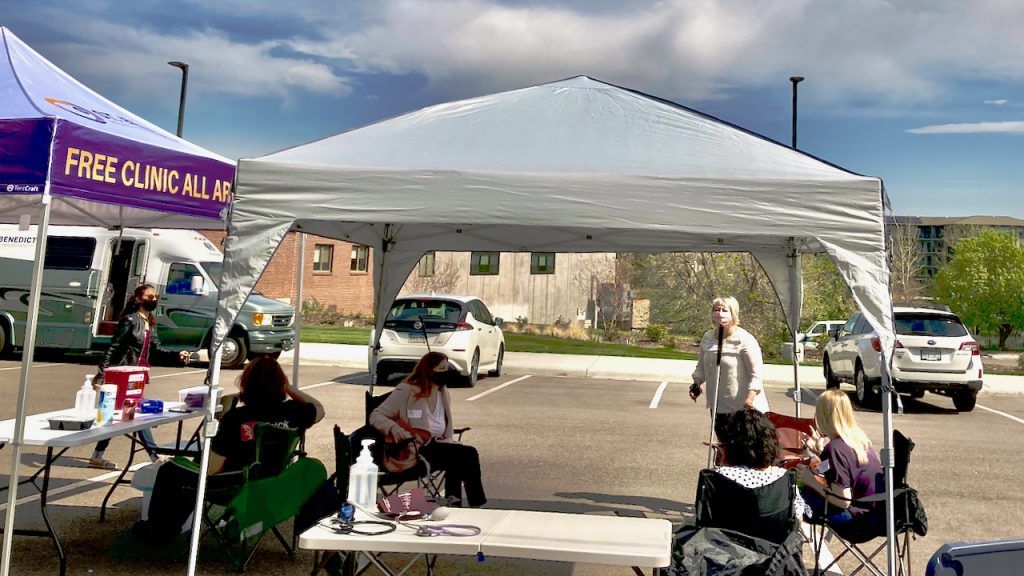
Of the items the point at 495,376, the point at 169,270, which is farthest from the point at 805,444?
the point at 169,270

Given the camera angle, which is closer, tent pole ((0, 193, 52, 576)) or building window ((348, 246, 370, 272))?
tent pole ((0, 193, 52, 576))

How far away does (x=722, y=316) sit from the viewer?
21.5 feet

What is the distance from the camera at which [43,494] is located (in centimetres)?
561

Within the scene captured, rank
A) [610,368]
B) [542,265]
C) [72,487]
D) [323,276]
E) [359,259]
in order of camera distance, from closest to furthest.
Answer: [72,487], [610,368], [323,276], [542,265], [359,259]

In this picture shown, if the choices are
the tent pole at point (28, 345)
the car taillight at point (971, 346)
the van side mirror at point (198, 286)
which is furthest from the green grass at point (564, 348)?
the tent pole at point (28, 345)

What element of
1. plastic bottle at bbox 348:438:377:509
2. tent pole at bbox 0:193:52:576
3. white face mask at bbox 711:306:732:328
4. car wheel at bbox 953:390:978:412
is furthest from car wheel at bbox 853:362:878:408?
tent pole at bbox 0:193:52:576

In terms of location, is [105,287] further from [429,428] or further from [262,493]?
[262,493]

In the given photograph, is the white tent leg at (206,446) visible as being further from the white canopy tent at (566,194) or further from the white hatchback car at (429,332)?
the white hatchback car at (429,332)

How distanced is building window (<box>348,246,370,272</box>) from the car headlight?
2459 centimetres

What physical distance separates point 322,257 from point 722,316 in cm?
3707

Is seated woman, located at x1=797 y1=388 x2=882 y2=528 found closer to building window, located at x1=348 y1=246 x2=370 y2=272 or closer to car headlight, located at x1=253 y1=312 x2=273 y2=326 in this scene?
car headlight, located at x1=253 y1=312 x2=273 y2=326

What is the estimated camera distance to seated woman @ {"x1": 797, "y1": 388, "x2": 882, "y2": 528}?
529cm

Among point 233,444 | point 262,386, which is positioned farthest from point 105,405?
point 262,386

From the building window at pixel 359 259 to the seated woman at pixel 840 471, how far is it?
39031 millimetres
